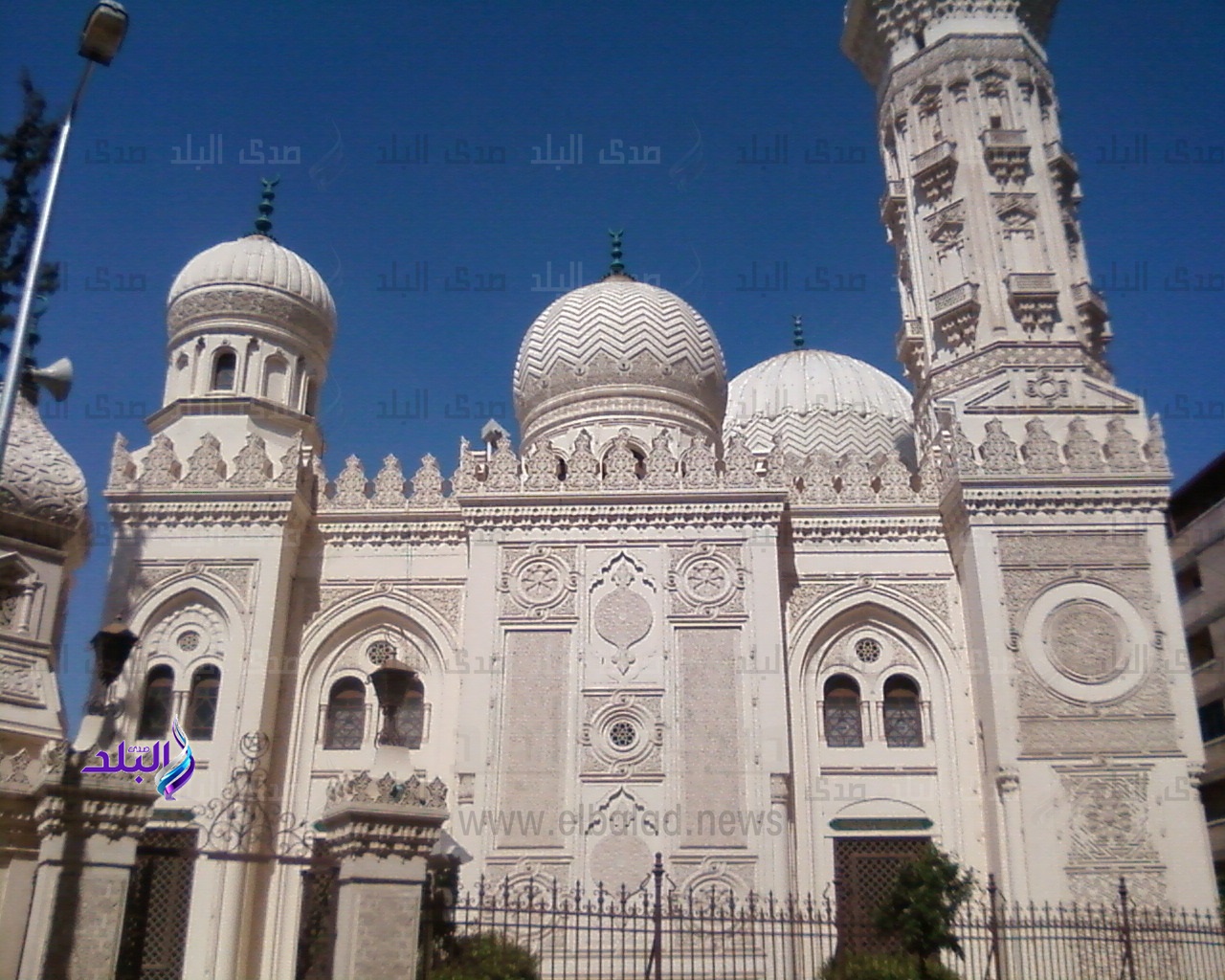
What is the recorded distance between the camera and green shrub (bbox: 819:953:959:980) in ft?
38.9

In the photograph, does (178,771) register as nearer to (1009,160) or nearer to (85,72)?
(85,72)

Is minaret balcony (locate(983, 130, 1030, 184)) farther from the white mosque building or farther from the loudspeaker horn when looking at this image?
the loudspeaker horn

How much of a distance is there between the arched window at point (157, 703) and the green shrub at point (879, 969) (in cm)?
843

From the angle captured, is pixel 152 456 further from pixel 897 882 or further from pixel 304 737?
pixel 897 882

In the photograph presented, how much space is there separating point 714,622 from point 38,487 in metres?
7.92

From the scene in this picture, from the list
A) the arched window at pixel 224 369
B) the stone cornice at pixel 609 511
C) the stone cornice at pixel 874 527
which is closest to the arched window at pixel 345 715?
the stone cornice at pixel 609 511

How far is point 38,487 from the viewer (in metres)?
10.5

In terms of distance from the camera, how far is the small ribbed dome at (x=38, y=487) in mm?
10414

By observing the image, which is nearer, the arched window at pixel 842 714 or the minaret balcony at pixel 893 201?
the arched window at pixel 842 714

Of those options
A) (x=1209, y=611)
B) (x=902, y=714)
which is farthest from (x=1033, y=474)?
(x=1209, y=611)

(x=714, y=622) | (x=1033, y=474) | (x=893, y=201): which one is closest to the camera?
(x=714, y=622)

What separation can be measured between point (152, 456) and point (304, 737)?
14.0 feet

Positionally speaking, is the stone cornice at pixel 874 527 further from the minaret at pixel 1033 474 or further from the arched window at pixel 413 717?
the arched window at pixel 413 717

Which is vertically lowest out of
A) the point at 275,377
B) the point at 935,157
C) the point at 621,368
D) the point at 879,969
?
the point at 879,969
